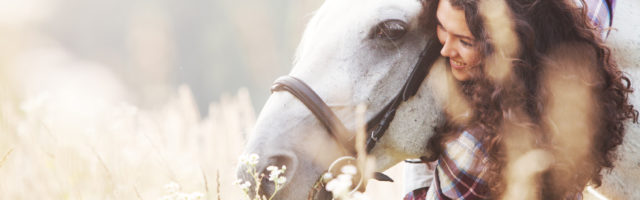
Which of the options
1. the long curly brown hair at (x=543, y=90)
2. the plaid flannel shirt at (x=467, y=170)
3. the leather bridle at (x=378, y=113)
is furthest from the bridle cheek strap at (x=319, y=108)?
the long curly brown hair at (x=543, y=90)

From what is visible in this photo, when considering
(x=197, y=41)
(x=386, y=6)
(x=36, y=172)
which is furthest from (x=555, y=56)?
(x=197, y=41)

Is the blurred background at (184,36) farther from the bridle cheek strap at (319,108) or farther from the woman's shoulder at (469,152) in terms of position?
the woman's shoulder at (469,152)

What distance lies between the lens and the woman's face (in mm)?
1995

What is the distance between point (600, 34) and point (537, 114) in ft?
1.12

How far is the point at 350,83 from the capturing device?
215cm

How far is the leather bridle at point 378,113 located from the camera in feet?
6.99

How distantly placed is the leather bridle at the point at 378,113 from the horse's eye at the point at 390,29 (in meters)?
0.11

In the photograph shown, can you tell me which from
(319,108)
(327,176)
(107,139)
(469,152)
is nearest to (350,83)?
(319,108)

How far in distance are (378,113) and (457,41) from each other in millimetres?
383

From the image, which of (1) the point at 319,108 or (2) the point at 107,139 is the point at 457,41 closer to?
(1) the point at 319,108

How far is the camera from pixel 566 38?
193cm

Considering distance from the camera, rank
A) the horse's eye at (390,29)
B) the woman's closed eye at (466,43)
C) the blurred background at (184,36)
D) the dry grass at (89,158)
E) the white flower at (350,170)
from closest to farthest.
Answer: the white flower at (350,170) < the woman's closed eye at (466,43) < the horse's eye at (390,29) < the dry grass at (89,158) < the blurred background at (184,36)

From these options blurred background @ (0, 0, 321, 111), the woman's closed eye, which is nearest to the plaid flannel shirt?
the woman's closed eye

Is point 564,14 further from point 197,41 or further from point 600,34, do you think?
point 197,41
